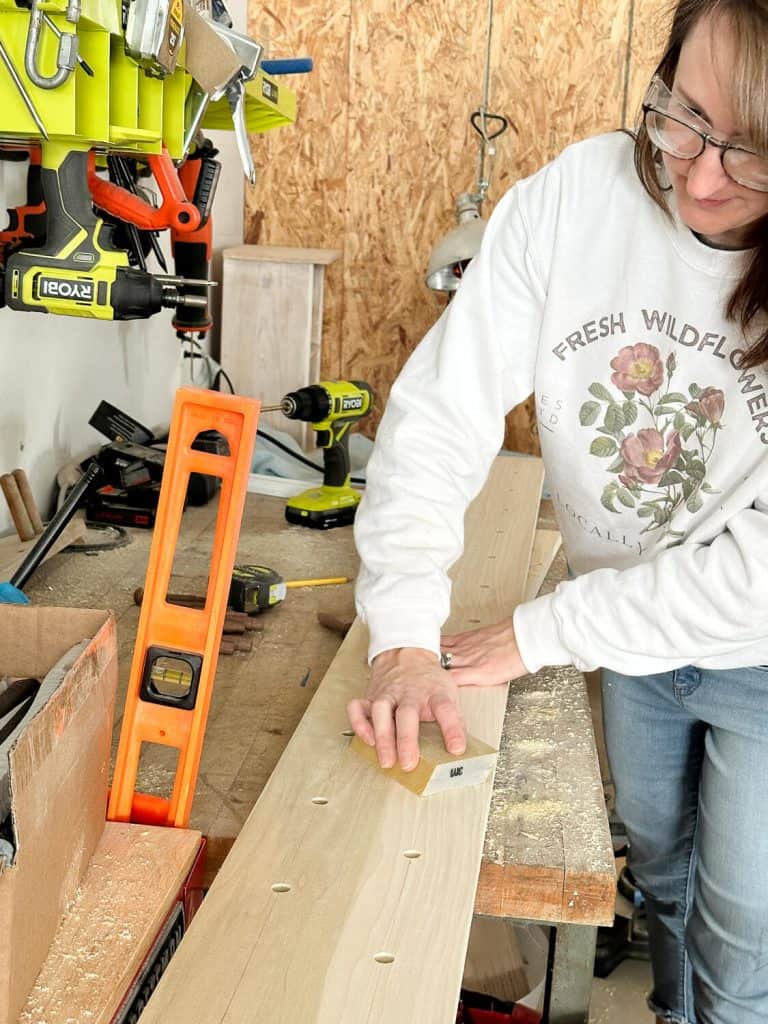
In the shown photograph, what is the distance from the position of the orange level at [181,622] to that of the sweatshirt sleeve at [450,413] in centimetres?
27

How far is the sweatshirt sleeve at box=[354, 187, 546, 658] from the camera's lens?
48.6 inches

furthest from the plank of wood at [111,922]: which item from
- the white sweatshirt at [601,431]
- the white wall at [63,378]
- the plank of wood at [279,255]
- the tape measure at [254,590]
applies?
the plank of wood at [279,255]

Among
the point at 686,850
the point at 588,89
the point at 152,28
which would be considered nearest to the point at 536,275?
the point at 152,28

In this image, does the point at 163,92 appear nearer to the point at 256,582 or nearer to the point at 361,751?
the point at 256,582

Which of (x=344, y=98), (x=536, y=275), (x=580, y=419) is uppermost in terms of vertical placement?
(x=344, y=98)

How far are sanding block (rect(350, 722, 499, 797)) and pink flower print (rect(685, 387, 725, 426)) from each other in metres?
0.43

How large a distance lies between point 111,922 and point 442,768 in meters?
0.33

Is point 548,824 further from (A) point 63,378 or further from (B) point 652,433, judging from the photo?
(A) point 63,378

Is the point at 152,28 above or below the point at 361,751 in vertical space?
above

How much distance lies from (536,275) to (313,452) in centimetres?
218

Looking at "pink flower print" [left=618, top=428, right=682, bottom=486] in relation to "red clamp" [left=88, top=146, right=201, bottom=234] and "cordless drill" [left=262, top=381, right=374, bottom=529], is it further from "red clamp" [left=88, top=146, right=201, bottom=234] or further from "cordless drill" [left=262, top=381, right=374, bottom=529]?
"cordless drill" [left=262, top=381, right=374, bottom=529]

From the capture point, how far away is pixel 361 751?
3.61 feet

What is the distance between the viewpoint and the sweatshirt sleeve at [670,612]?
1.09m

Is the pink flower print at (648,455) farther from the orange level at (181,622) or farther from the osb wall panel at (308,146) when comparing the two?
the osb wall panel at (308,146)
